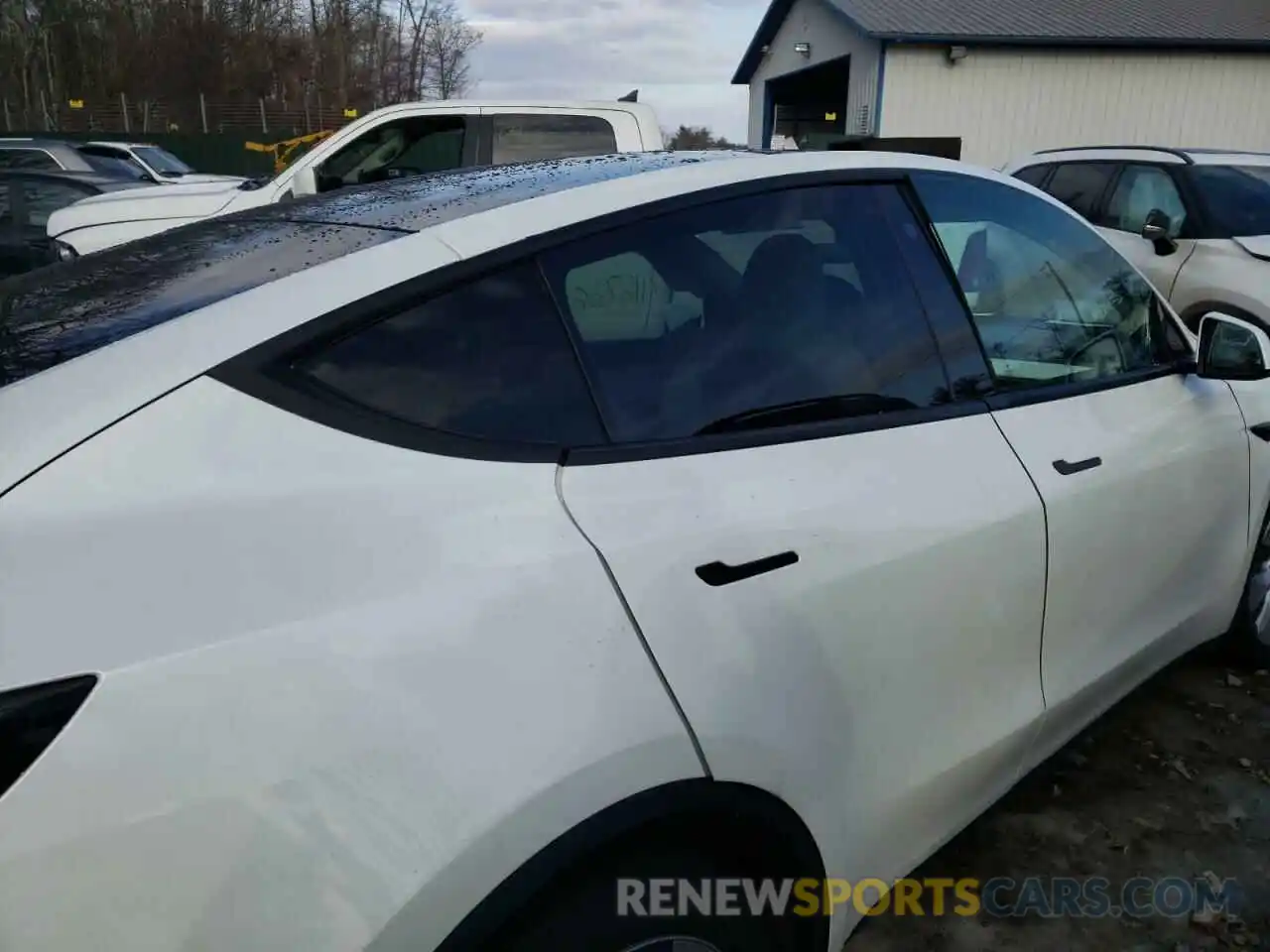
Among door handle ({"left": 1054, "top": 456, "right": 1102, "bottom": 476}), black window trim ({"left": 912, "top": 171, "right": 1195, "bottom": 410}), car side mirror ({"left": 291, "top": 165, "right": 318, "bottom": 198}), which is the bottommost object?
door handle ({"left": 1054, "top": 456, "right": 1102, "bottom": 476})

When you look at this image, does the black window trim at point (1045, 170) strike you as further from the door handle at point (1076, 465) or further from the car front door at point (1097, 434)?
the door handle at point (1076, 465)

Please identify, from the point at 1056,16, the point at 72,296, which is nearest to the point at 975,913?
the point at 72,296

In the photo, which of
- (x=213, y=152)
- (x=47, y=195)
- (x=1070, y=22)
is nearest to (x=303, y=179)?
(x=47, y=195)

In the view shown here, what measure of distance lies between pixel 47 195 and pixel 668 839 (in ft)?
39.8

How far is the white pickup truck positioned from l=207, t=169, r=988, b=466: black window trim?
622cm

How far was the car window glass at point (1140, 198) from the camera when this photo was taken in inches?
291

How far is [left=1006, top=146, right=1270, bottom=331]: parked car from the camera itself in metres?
6.87

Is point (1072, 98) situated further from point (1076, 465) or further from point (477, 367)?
point (477, 367)

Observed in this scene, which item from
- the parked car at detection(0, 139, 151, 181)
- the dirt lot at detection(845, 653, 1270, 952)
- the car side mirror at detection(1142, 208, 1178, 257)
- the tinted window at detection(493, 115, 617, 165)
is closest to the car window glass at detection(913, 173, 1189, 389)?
the dirt lot at detection(845, 653, 1270, 952)

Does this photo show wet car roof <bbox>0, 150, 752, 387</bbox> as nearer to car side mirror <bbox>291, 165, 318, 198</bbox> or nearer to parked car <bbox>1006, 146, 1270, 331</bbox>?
car side mirror <bbox>291, 165, 318, 198</bbox>

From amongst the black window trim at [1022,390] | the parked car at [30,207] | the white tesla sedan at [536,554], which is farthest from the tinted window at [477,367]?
the parked car at [30,207]

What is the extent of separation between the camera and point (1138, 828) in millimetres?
2922

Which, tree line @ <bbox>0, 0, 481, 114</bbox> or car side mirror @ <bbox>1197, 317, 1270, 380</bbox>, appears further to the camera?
tree line @ <bbox>0, 0, 481, 114</bbox>

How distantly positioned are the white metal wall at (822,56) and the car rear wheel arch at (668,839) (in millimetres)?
21441
